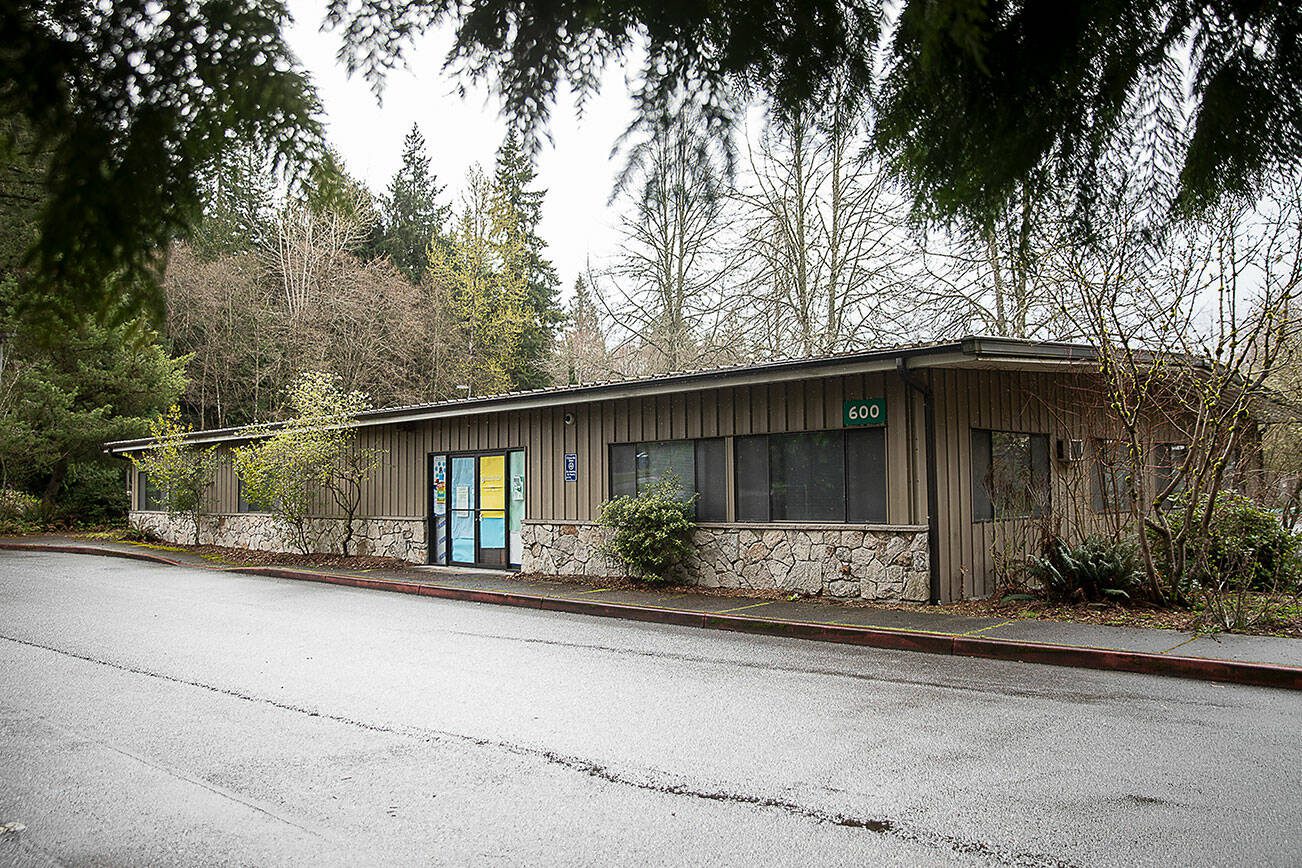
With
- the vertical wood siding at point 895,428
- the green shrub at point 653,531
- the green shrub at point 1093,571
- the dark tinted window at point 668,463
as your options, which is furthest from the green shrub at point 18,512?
the green shrub at point 1093,571

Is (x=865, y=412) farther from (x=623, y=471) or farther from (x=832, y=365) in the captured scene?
(x=623, y=471)

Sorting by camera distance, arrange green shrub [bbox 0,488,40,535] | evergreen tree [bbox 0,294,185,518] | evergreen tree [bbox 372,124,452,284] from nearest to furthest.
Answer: evergreen tree [bbox 372,124,452,284] → evergreen tree [bbox 0,294,185,518] → green shrub [bbox 0,488,40,535]

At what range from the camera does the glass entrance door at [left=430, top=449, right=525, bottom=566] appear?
1802cm

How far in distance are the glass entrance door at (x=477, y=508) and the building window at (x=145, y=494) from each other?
12.0 meters

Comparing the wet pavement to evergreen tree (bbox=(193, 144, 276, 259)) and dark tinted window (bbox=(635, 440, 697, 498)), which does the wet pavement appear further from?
evergreen tree (bbox=(193, 144, 276, 259))

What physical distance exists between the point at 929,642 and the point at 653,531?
5.38 meters

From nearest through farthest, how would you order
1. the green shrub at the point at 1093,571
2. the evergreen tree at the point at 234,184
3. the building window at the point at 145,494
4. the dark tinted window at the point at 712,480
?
the evergreen tree at the point at 234,184
the green shrub at the point at 1093,571
the dark tinted window at the point at 712,480
the building window at the point at 145,494

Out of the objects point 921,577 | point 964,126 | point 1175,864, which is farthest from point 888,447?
point 964,126

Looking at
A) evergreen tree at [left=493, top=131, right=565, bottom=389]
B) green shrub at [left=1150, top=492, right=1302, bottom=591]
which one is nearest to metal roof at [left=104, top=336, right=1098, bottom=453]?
green shrub at [left=1150, top=492, right=1302, bottom=591]

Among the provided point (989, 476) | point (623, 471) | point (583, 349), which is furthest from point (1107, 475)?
point (583, 349)

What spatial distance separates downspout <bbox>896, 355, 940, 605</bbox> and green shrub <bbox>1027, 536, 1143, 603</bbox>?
1.22 meters

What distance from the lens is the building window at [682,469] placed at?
14633mm

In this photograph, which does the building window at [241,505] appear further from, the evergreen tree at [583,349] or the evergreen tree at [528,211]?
the evergreen tree at [528,211]

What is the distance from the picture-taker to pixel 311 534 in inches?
853
